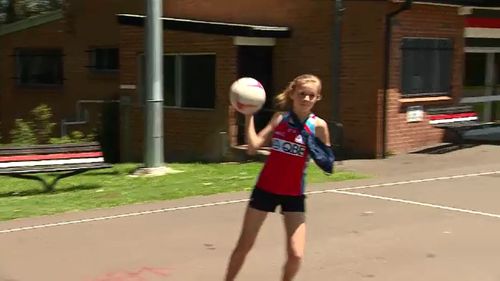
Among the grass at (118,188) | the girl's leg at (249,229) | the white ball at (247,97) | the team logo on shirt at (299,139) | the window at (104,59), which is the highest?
the window at (104,59)

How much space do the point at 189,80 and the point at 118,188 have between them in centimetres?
602

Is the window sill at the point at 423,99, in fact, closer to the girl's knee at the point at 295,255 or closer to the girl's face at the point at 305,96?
the girl's face at the point at 305,96

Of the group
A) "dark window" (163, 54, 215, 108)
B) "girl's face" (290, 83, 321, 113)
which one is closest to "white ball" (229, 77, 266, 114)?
"girl's face" (290, 83, 321, 113)

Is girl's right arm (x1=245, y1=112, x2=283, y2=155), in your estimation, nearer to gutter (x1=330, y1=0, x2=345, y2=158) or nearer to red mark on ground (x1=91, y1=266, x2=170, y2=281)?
red mark on ground (x1=91, y1=266, x2=170, y2=281)

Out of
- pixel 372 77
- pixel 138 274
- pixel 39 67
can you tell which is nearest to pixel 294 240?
pixel 138 274

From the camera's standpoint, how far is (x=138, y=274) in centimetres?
588

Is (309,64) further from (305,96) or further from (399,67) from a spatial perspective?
(305,96)

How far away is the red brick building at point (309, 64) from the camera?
13930 mm

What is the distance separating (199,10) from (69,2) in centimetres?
662

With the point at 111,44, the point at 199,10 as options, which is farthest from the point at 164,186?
the point at 111,44

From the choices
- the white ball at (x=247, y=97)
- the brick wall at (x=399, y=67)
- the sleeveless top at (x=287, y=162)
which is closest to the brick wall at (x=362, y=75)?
the brick wall at (x=399, y=67)

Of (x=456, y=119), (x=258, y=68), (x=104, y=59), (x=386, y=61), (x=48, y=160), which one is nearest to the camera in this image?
(x=48, y=160)

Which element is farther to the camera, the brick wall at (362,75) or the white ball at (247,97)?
the brick wall at (362,75)

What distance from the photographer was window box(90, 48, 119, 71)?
831 inches
